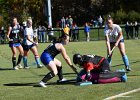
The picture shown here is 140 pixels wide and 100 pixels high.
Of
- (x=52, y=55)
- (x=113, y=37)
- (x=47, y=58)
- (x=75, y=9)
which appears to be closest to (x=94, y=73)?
(x=52, y=55)

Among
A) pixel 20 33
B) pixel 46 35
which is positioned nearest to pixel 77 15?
pixel 46 35

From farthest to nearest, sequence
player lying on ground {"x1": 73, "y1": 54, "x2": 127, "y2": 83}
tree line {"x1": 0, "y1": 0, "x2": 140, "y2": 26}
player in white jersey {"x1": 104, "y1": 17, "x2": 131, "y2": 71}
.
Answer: tree line {"x1": 0, "y1": 0, "x2": 140, "y2": 26} → player in white jersey {"x1": 104, "y1": 17, "x2": 131, "y2": 71} → player lying on ground {"x1": 73, "y1": 54, "x2": 127, "y2": 83}

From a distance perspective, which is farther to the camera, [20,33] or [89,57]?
[20,33]

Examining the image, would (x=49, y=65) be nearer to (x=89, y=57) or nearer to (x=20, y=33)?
(x=89, y=57)

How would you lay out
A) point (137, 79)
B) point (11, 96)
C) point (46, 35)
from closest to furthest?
1. point (11, 96)
2. point (137, 79)
3. point (46, 35)

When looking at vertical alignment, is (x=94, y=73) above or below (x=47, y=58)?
below

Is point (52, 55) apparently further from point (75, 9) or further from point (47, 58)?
point (75, 9)

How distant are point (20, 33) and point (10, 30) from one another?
2.04 ft

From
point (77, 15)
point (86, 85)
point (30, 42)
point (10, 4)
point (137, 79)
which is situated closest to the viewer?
point (86, 85)

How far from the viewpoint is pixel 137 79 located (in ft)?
47.5

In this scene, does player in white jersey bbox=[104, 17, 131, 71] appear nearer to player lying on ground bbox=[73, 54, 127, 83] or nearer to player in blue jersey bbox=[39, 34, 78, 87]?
player lying on ground bbox=[73, 54, 127, 83]

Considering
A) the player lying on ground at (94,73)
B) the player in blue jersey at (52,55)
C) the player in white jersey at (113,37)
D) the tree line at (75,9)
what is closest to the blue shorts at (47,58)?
the player in blue jersey at (52,55)

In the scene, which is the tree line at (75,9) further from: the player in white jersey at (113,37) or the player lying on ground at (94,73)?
the player lying on ground at (94,73)

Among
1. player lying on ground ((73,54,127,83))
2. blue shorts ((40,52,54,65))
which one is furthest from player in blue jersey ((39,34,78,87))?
player lying on ground ((73,54,127,83))
